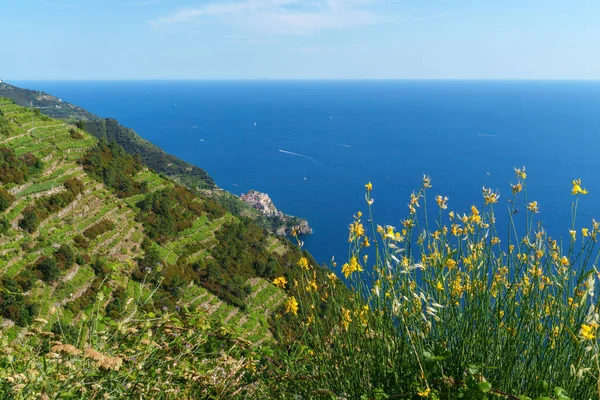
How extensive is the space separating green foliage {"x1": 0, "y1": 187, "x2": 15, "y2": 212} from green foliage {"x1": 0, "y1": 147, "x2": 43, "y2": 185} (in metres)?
1.15

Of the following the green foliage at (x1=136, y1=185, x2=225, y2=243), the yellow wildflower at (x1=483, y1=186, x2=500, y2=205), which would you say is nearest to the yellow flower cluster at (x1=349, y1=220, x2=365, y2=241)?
the yellow wildflower at (x1=483, y1=186, x2=500, y2=205)

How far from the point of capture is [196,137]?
106m

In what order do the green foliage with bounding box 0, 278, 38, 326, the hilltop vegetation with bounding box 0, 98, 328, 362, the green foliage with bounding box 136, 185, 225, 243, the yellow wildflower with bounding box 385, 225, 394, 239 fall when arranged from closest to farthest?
1. the yellow wildflower with bounding box 385, 225, 394, 239
2. the green foliage with bounding box 0, 278, 38, 326
3. the hilltop vegetation with bounding box 0, 98, 328, 362
4. the green foliage with bounding box 136, 185, 225, 243

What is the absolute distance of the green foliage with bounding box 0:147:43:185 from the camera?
69.8 ft

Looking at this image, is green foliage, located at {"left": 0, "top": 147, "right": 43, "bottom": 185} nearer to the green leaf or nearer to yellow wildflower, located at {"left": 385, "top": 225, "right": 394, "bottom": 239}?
yellow wildflower, located at {"left": 385, "top": 225, "right": 394, "bottom": 239}

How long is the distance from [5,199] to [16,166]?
3723 mm

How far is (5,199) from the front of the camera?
63.6 feet

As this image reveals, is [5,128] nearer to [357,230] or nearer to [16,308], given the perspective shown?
[16,308]

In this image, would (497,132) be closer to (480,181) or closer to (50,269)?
(480,181)

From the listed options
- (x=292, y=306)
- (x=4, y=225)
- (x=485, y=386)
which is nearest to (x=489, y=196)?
(x=485, y=386)

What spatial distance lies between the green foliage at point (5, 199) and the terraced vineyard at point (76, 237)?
0.35 feet

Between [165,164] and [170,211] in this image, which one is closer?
[170,211]

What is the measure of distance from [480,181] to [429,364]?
5990 cm

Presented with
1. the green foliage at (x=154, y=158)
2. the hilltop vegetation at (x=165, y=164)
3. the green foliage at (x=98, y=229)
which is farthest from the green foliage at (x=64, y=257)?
the green foliage at (x=154, y=158)
